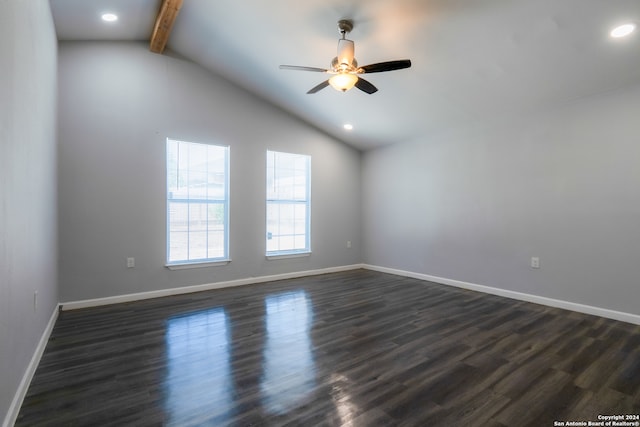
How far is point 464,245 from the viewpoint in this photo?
4910mm

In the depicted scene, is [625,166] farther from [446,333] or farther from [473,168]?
[446,333]

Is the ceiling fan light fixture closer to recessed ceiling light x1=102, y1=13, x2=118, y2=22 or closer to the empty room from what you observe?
the empty room

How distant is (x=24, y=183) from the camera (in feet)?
7.13

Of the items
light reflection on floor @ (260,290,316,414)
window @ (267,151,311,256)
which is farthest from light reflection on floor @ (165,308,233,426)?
window @ (267,151,311,256)

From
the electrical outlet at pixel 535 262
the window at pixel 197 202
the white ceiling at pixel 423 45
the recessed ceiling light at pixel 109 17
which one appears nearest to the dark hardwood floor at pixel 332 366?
the electrical outlet at pixel 535 262

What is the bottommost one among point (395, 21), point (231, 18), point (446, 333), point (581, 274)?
point (446, 333)

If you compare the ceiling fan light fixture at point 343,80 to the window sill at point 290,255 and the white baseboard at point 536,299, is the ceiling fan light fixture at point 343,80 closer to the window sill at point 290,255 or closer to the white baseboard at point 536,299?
the window sill at point 290,255

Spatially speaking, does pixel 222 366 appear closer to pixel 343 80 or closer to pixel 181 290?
pixel 181 290

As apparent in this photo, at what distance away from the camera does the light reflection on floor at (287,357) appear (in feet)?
6.63

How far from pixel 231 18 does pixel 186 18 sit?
2.06 feet

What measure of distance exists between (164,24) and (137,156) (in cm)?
163

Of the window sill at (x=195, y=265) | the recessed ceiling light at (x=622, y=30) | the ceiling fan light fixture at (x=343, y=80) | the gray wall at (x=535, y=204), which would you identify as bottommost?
the window sill at (x=195, y=265)

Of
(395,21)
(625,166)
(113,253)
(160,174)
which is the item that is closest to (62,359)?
(113,253)

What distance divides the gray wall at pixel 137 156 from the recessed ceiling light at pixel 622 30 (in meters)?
4.20
